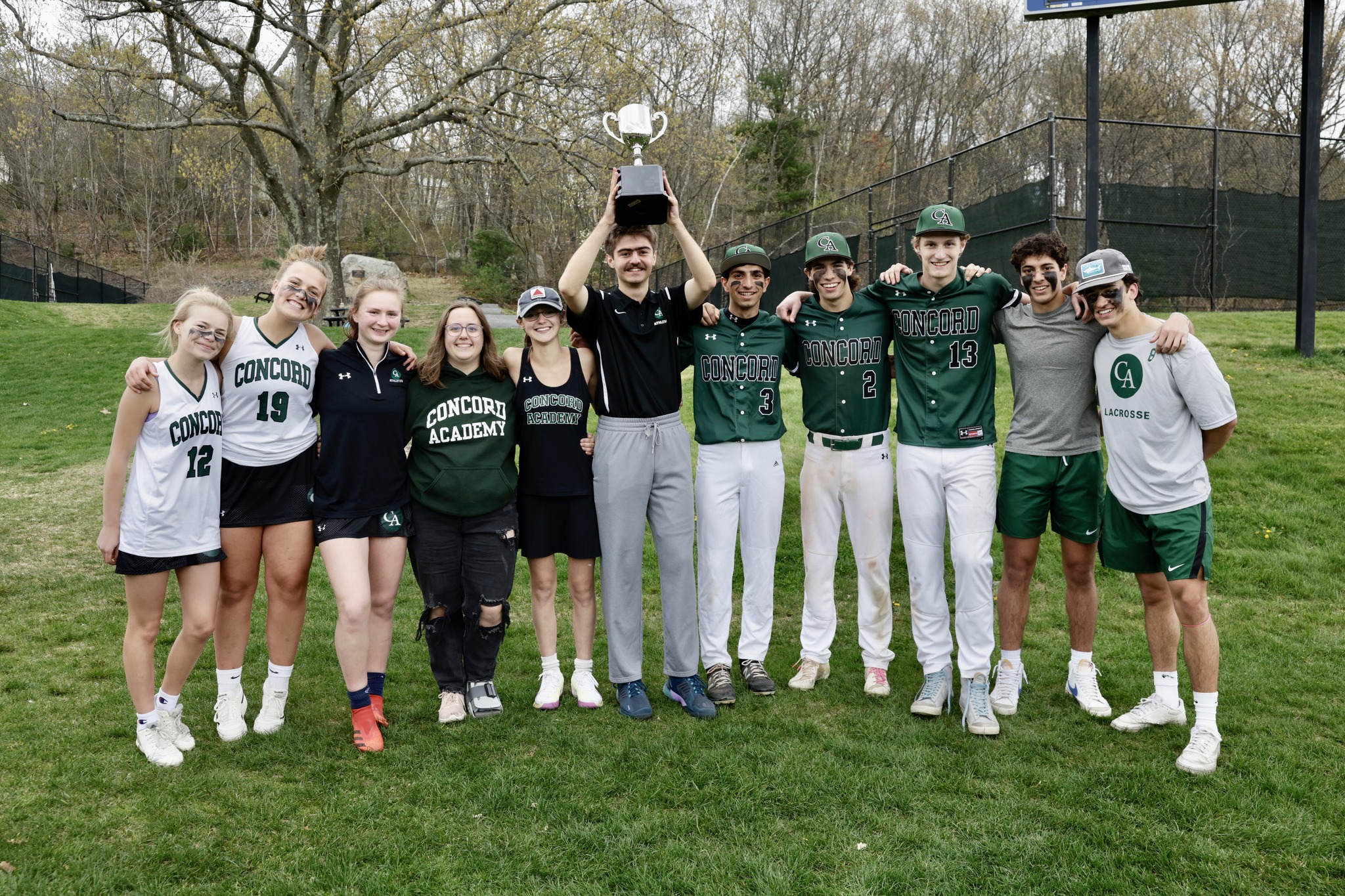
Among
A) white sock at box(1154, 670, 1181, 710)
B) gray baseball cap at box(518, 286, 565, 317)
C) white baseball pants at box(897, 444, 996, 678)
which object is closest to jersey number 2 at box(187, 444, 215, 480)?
gray baseball cap at box(518, 286, 565, 317)

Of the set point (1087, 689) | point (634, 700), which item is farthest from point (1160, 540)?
point (634, 700)

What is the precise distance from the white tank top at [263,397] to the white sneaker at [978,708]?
10.5 ft

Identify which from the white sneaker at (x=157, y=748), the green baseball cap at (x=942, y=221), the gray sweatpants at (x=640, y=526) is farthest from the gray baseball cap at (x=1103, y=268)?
the white sneaker at (x=157, y=748)

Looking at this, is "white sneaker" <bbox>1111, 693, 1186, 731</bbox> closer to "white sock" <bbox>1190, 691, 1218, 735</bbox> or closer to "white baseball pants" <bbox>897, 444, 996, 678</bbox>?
"white sock" <bbox>1190, 691, 1218, 735</bbox>

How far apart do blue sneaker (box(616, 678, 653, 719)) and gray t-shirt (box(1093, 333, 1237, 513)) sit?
2375mm

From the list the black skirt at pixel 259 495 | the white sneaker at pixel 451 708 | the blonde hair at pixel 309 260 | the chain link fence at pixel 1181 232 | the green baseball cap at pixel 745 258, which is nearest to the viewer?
the black skirt at pixel 259 495

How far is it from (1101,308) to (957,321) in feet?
2.00

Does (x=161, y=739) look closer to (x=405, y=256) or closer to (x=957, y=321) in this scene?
(x=957, y=321)

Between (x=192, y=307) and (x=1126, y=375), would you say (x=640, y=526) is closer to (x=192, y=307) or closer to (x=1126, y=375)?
(x=192, y=307)

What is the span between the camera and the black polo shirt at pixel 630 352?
4148 millimetres

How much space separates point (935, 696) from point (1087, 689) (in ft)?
2.46

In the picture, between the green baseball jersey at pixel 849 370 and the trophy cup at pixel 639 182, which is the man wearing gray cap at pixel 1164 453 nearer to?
the green baseball jersey at pixel 849 370

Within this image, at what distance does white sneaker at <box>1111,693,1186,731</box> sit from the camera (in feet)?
13.0

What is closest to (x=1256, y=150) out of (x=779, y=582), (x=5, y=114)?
(x=779, y=582)
